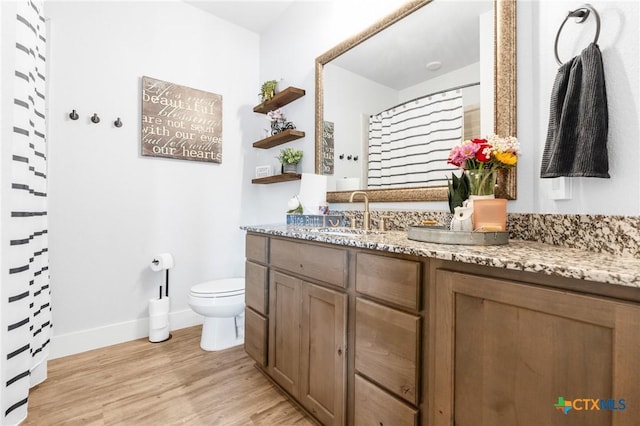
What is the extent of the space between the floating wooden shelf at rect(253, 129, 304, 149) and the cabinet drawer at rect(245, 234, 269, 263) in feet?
3.03

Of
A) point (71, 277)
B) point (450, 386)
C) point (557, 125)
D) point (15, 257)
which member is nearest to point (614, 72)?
point (557, 125)

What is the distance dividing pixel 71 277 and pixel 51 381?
25.7 inches

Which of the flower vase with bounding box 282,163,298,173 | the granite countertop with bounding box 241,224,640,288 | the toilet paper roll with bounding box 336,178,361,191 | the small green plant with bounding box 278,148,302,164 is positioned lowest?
the granite countertop with bounding box 241,224,640,288

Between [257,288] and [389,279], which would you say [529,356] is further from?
[257,288]

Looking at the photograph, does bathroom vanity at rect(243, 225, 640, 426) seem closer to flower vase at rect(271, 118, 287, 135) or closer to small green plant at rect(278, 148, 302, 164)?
small green plant at rect(278, 148, 302, 164)

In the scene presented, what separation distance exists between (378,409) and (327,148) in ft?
5.25

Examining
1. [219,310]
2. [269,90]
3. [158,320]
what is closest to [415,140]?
[269,90]

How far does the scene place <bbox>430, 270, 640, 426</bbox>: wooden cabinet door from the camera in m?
0.57

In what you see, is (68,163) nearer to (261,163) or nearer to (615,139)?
(261,163)

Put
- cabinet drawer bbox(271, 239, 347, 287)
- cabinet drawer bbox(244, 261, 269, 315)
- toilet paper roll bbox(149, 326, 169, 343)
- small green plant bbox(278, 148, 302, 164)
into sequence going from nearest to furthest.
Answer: cabinet drawer bbox(271, 239, 347, 287), cabinet drawer bbox(244, 261, 269, 315), toilet paper roll bbox(149, 326, 169, 343), small green plant bbox(278, 148, 302, 164)

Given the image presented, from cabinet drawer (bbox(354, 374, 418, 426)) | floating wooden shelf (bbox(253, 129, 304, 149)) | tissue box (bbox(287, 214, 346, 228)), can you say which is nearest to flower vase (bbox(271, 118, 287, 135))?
floating wooden shelf (bbox(253, 129, 304, 149))

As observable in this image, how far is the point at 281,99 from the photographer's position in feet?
8.09

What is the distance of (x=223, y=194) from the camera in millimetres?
2727

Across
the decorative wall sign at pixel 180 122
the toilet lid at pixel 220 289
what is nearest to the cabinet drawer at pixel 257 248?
the toilet lid at pixel 220 289
